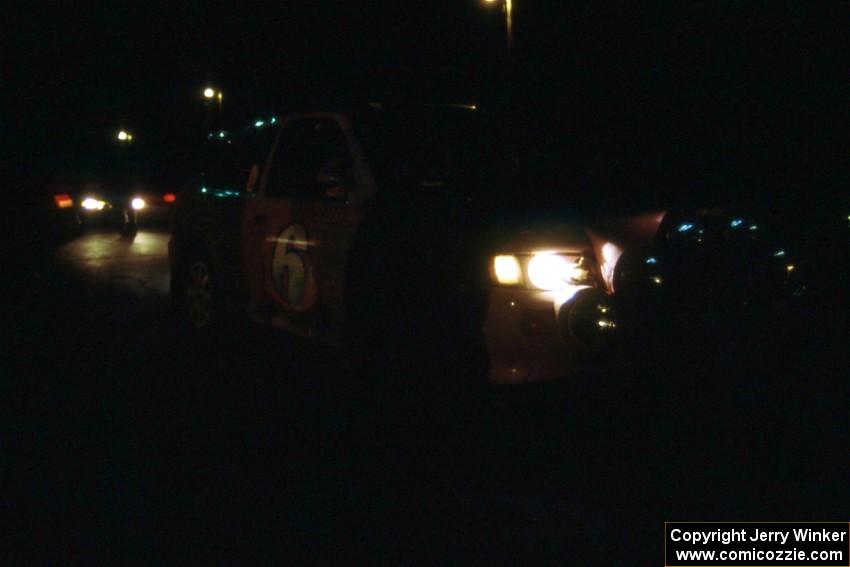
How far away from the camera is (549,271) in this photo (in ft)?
16.3

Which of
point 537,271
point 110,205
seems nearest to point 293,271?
point 537,271

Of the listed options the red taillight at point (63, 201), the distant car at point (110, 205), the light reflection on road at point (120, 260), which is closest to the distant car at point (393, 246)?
the light reflection on road at point (120, 260)

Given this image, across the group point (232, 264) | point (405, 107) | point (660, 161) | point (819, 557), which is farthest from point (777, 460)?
point (232, 264)

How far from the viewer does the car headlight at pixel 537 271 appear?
4938mm

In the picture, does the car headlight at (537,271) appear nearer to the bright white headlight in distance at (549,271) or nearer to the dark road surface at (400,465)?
the bright white headlight in distance at (549,271)

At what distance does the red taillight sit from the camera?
14.1 m

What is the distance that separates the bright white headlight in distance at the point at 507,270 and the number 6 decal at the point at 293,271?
1.52 meters

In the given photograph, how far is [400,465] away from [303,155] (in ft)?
9.02

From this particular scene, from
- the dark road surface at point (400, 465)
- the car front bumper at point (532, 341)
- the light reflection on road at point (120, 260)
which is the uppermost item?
the light reflection on road at point (120, 260)

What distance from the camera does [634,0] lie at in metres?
28.8

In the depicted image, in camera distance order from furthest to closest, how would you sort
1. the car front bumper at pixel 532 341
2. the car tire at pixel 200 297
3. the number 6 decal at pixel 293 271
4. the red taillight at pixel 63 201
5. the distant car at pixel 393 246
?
the red taillight at pixel 63 201 → the car tire at pixel 200 297 → the number 6 decal at pixel 293 271 → the distant car at pixel 393 246 → the car front bumper at pixel 532 341

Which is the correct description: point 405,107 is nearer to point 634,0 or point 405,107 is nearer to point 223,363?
point 223,363

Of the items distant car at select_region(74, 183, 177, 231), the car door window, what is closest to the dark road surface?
the car door window

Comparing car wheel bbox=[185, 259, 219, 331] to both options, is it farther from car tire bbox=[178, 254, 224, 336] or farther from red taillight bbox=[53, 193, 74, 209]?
red taillight bbox=[53, 193, 74, 209]
